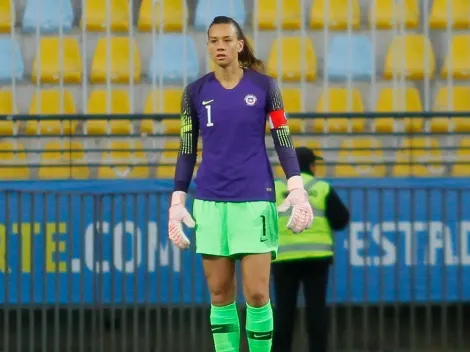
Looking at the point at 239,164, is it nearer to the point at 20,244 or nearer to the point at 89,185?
the point at 20,244

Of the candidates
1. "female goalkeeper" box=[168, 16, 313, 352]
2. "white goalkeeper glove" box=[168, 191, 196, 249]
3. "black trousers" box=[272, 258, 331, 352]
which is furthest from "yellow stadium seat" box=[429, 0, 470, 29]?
"white goalkeeper glove" box=[168, 191, 196, 249]

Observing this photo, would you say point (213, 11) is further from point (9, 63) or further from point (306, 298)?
point (306, 298)

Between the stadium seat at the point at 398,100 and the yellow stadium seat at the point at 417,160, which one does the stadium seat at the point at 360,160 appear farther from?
the stadium seat at the point at 398,100

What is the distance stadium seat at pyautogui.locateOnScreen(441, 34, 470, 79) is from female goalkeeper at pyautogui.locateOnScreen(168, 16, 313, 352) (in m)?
5.83

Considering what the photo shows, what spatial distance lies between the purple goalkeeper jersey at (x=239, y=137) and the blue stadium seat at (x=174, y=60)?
5.61 meters

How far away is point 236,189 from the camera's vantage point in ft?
19.2

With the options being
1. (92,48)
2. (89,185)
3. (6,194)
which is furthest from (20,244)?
(92,48)

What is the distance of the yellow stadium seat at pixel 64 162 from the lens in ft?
36.5

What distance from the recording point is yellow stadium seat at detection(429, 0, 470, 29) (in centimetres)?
1157

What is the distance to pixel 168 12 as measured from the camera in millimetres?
11648

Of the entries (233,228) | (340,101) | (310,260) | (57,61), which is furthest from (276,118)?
(57,61)

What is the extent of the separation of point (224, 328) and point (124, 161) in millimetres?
5373

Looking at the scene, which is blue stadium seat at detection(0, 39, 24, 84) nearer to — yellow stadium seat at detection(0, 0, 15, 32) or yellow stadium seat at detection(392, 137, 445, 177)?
yellow stadium seat at detection(0, 0, 15, 32)

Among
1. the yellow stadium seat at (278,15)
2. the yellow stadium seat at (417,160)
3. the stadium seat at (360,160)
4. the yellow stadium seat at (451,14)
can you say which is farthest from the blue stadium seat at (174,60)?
the yellow stadium seat at (451,14)
